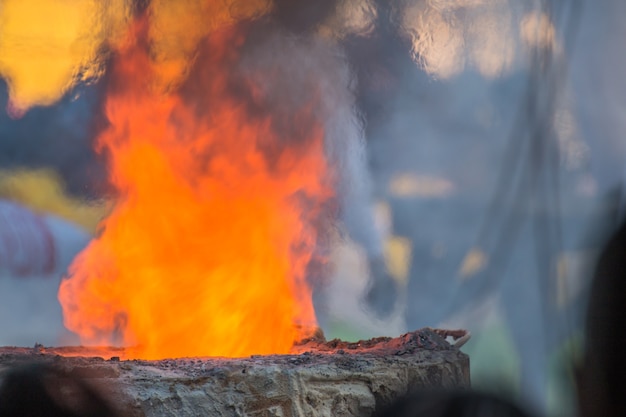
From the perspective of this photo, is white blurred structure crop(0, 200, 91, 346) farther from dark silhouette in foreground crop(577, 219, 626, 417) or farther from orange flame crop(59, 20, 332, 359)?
dark silhouette in foreground crop(577, 219, 626, 417)

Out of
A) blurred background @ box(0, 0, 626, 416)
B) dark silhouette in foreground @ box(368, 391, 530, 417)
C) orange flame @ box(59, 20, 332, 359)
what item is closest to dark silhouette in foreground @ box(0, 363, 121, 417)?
dark silhouette in foreground @ box(368, 391, 530, 417)

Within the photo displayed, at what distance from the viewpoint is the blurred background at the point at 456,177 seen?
6.26 m

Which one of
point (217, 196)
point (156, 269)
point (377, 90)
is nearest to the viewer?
point (156, 269)

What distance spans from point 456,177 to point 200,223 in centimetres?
231

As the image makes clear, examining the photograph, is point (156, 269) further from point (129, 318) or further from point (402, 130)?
point (402, 130)

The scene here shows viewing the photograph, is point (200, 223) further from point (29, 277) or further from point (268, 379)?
point (268, 379)

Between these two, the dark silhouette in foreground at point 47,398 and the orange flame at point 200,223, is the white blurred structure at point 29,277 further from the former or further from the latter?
the dark silhouette in foreground at point 47,398

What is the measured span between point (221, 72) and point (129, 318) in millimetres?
2248

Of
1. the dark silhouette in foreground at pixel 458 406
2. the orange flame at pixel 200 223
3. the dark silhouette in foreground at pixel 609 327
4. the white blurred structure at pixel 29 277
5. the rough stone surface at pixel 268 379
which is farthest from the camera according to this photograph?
the white blurred structure at pixel 29 277

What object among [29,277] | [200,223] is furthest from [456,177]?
[29,277]

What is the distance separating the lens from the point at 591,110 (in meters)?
6.68

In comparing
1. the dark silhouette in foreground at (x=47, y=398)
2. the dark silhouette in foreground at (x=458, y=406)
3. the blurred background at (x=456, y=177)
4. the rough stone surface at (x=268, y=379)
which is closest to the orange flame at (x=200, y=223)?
the blurred background at (x=456, y=177)

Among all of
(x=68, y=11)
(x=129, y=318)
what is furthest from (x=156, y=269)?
(x=68, y=11)

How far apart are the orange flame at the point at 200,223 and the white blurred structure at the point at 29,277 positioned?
0.11 metres
